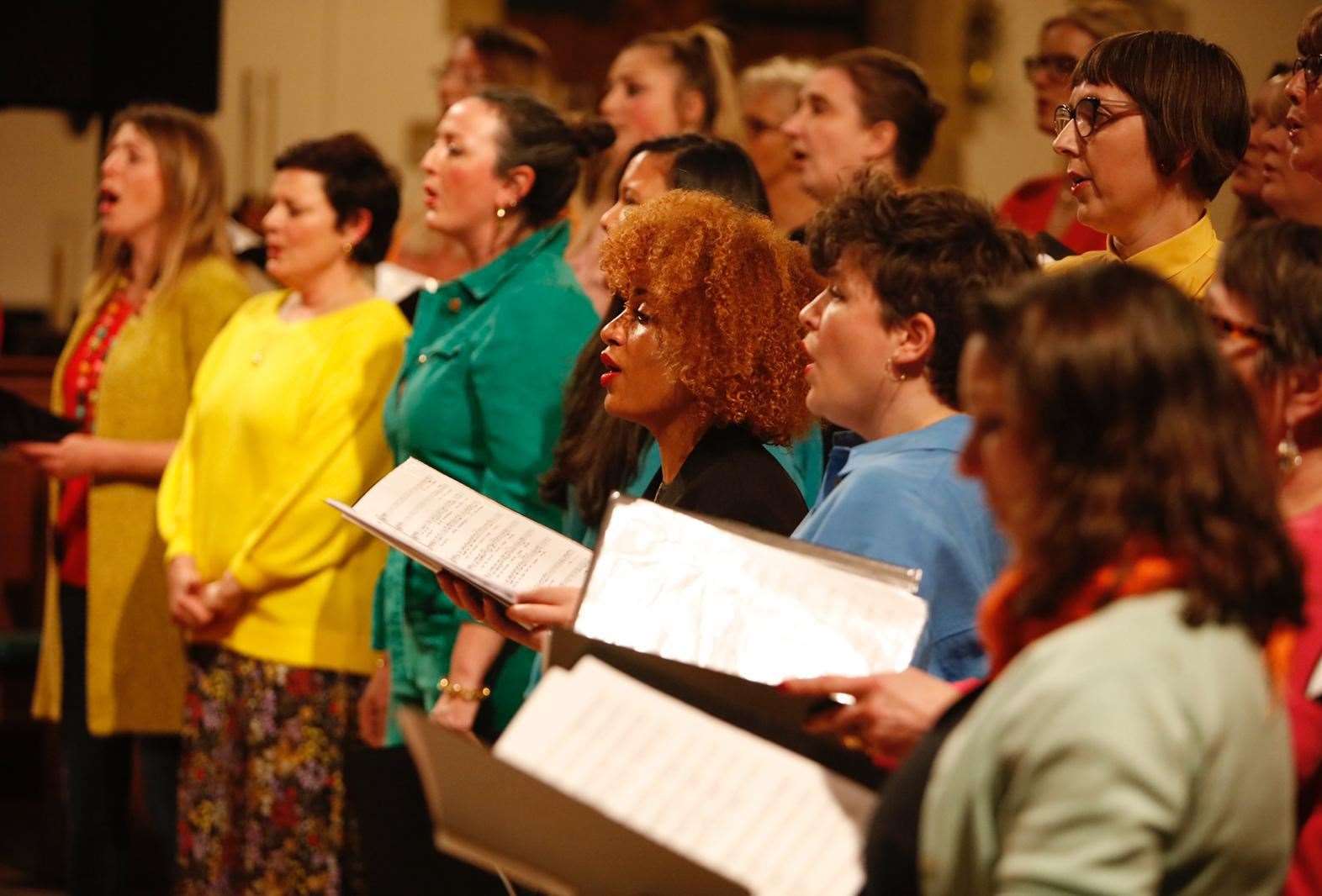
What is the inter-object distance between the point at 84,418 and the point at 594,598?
251 centimetres

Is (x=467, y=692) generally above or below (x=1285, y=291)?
below

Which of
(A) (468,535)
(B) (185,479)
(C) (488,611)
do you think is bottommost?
(B) (185,479)

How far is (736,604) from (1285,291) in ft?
1.90

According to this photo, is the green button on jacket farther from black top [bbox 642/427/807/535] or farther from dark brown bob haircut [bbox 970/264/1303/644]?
dark brown bob haircut [bbox 970/264/1303/644]

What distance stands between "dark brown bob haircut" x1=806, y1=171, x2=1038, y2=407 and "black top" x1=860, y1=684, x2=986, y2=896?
2.26ft

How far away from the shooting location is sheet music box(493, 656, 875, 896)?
4.26ft

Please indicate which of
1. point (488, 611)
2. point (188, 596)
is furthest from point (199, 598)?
point (488, 611)

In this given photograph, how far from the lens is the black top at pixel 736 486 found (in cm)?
216

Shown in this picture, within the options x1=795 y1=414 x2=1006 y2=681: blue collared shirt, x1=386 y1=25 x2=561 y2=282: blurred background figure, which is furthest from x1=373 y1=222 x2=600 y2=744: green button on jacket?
x1=386 y1=25 x2=561 y2=282: blurred background figure

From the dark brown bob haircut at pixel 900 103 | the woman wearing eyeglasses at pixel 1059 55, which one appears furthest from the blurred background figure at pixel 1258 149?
the dark brown bob haircut at pixel 900 103

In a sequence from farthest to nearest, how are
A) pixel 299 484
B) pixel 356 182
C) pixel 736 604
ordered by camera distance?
1. pixel 356 182
2. pixel 299 484
3. pixel 736 604

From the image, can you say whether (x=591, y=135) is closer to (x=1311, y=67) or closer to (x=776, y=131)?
(x=776, y=131)

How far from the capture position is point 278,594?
335 centimetres

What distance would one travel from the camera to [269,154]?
7164 mm
